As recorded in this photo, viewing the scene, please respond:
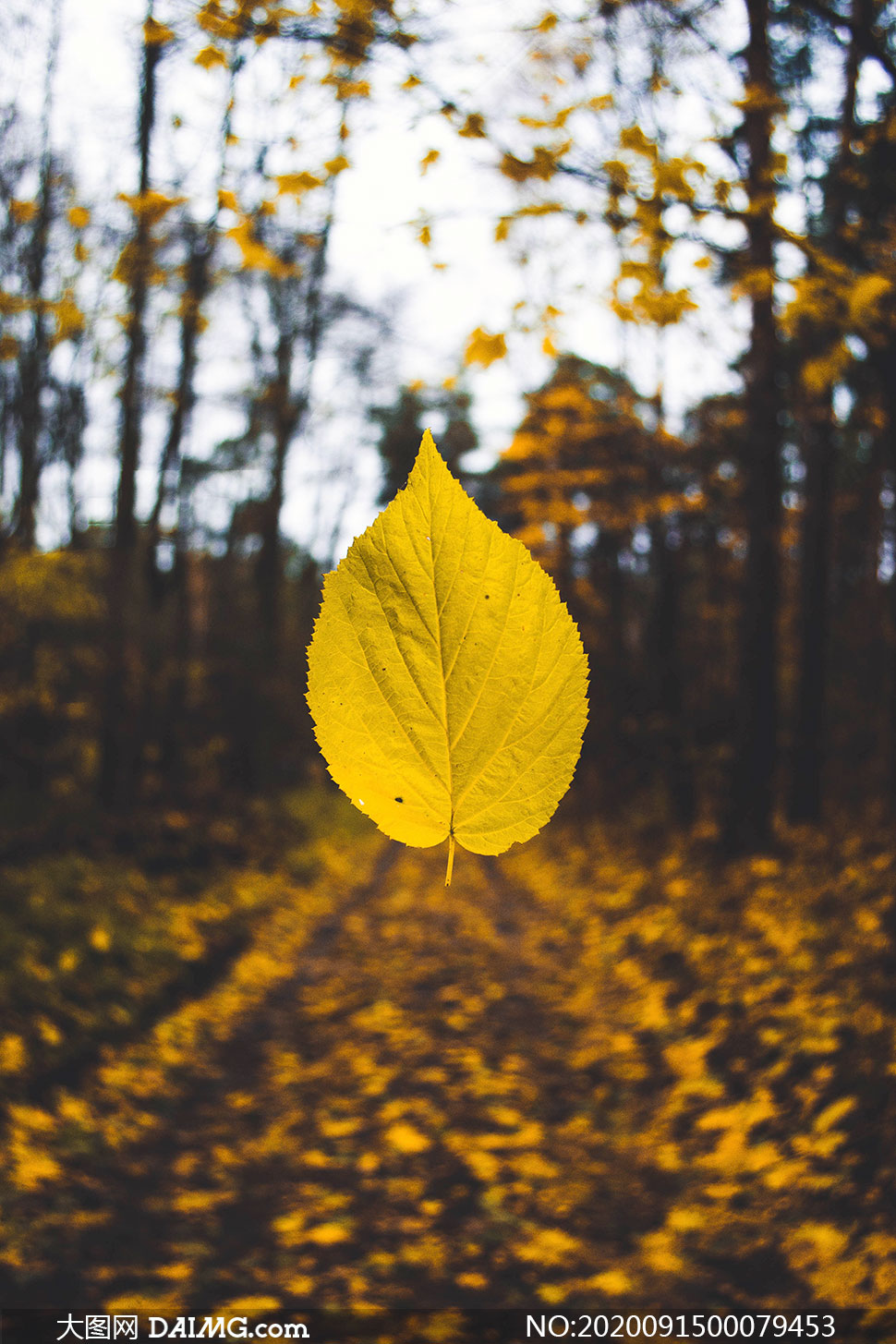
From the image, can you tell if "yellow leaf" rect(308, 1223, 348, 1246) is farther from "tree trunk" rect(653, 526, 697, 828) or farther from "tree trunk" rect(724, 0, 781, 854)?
"tree trunk" rect(653, 526, 697, 828)

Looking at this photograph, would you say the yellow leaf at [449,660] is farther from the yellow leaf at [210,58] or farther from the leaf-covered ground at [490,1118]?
the leaf-covered ground at [490,1118]

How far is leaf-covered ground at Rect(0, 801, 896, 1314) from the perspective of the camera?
12.1 feet

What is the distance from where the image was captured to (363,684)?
0.24 meters

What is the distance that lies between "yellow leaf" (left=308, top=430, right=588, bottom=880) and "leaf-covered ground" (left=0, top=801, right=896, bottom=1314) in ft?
13.6

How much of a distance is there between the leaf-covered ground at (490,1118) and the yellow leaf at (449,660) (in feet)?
13.6

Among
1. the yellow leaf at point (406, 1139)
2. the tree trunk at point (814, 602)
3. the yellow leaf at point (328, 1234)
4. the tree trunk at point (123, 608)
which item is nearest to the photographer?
the yellow leaf at point (328, 1234)

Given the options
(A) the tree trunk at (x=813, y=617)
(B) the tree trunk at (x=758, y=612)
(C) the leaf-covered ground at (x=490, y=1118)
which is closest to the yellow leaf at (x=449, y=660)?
(C) the leaf-covered ground at (x=490, y=1118)

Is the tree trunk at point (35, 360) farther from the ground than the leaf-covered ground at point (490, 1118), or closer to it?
farther from the ground

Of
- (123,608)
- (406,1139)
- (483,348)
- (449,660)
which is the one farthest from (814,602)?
(449,660)

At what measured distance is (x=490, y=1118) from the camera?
5023 millimetres

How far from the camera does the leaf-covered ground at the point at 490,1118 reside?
3.70 m

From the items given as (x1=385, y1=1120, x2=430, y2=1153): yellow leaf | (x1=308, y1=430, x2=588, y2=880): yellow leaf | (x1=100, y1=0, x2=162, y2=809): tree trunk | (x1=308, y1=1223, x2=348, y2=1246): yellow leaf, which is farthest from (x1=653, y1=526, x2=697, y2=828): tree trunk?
(x1=308, y1=430, x2=588, y2=880): yellow leaf

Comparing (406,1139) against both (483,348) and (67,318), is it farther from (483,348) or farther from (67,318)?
(67,318)

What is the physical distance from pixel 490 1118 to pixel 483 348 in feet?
14.1
